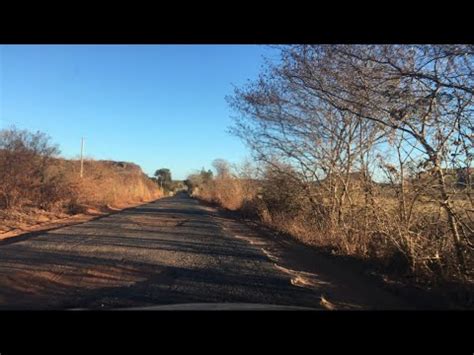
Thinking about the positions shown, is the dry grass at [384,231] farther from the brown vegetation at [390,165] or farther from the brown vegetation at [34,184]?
the brown vegetation at [34,184]

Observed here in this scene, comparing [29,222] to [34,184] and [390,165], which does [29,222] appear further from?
[390,165]

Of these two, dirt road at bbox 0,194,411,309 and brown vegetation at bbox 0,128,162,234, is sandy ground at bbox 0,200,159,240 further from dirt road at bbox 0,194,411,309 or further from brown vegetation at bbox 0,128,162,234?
dirt road at bbox 0,194,411,309

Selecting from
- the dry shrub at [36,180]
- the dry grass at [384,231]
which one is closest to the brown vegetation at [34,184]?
the dry shrub at [36,180]

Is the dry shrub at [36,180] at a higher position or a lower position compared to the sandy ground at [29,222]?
higher

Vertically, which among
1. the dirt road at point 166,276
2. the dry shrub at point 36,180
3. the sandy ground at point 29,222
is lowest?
the dirt road at point 166,276

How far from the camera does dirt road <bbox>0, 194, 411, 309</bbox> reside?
8.09 metres

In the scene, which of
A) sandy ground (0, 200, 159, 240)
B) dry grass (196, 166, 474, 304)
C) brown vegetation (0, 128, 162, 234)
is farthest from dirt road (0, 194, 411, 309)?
brown vegetation (0, 128, 162, 234)

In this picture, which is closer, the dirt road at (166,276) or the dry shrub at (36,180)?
the dirt road at (166,276)

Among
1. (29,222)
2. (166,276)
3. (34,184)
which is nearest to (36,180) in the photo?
(34,184)

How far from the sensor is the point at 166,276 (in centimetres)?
1027

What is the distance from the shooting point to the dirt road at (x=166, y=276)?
8094mm
